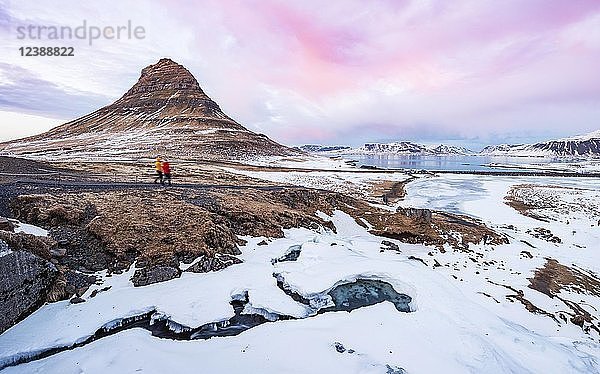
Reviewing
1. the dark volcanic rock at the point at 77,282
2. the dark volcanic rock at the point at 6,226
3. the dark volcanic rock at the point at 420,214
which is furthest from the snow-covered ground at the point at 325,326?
the dark volcanic rock at the point at 420,214

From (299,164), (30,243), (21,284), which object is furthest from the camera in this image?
(299,164)

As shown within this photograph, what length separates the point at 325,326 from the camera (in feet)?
33.7

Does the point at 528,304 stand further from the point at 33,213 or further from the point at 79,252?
the point at 33,213

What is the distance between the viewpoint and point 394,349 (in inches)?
362

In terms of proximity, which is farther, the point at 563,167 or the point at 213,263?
the point at 563,167

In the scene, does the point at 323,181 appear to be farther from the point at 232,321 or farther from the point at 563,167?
the point at 563,167

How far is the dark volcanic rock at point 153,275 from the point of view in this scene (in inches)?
473

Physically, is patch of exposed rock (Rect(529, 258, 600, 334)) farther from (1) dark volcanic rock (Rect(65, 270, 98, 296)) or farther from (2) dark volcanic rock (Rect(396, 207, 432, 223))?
(1) dark volcanic rock (Rect(65, 270, 98, 296))

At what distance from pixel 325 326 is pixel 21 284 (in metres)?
9.36

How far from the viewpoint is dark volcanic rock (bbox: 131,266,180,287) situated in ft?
39.4

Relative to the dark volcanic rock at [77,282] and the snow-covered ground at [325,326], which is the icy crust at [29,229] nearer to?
the dark volcanic rock at [77,282]

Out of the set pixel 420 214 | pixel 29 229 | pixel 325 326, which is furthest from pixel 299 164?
pixel 325 326

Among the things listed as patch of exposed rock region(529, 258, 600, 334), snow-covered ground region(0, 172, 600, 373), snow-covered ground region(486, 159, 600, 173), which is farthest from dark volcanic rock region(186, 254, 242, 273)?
snow-covered ground region(486, 159, 600, 173)

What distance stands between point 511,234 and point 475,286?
12.6 meters
